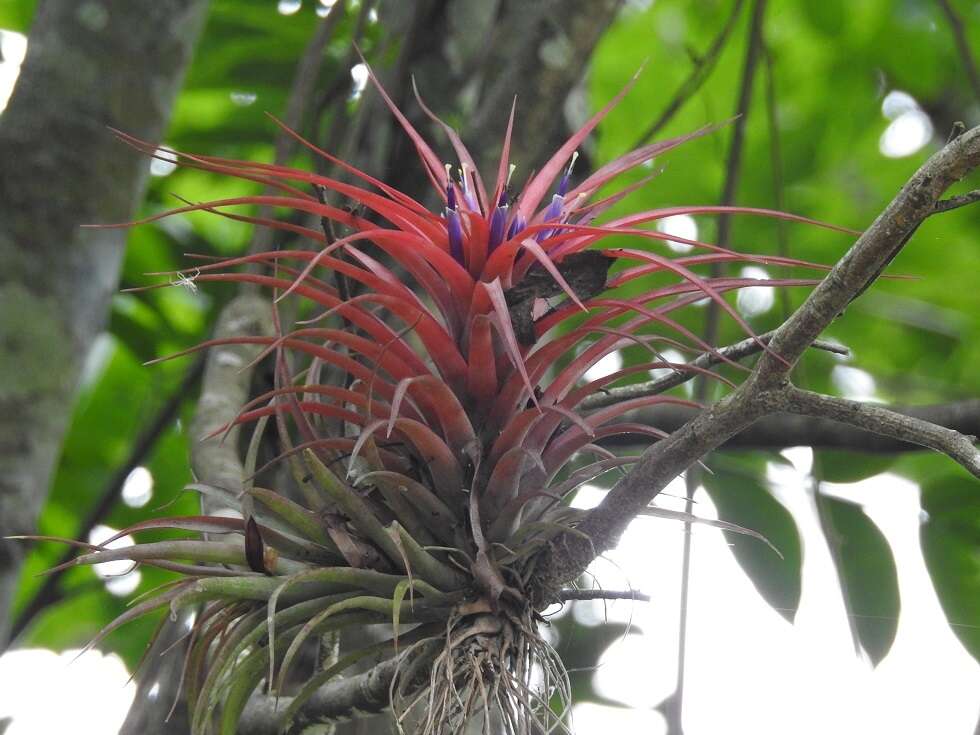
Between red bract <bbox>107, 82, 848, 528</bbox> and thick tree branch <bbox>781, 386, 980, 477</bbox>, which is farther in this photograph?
red bract <bbox>107, 82, 848, 528</bbox>

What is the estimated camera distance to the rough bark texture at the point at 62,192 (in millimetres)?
1888

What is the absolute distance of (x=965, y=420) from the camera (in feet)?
6.03

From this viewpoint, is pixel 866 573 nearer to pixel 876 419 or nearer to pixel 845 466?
pixel 845 466

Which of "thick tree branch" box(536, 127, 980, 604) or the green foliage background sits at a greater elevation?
the green foliage background

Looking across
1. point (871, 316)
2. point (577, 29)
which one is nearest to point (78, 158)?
point (577, 29)

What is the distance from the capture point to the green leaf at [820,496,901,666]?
195 centimetres

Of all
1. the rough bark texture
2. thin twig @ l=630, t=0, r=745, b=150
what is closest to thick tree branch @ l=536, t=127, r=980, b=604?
the rough bark texture

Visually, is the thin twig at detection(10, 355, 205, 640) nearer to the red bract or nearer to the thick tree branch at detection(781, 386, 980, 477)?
the red bract

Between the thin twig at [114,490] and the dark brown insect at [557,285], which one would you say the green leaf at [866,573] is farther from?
the thin twig at [114,490]

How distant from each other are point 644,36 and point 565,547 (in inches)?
112

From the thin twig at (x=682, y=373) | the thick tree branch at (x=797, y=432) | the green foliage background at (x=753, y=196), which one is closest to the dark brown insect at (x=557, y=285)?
the thin twig at (x=682, y=373)

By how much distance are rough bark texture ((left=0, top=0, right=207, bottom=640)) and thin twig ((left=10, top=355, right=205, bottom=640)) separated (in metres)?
0.62

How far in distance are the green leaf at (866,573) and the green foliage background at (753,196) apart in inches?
23.6

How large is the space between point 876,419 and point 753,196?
7.13 feet
